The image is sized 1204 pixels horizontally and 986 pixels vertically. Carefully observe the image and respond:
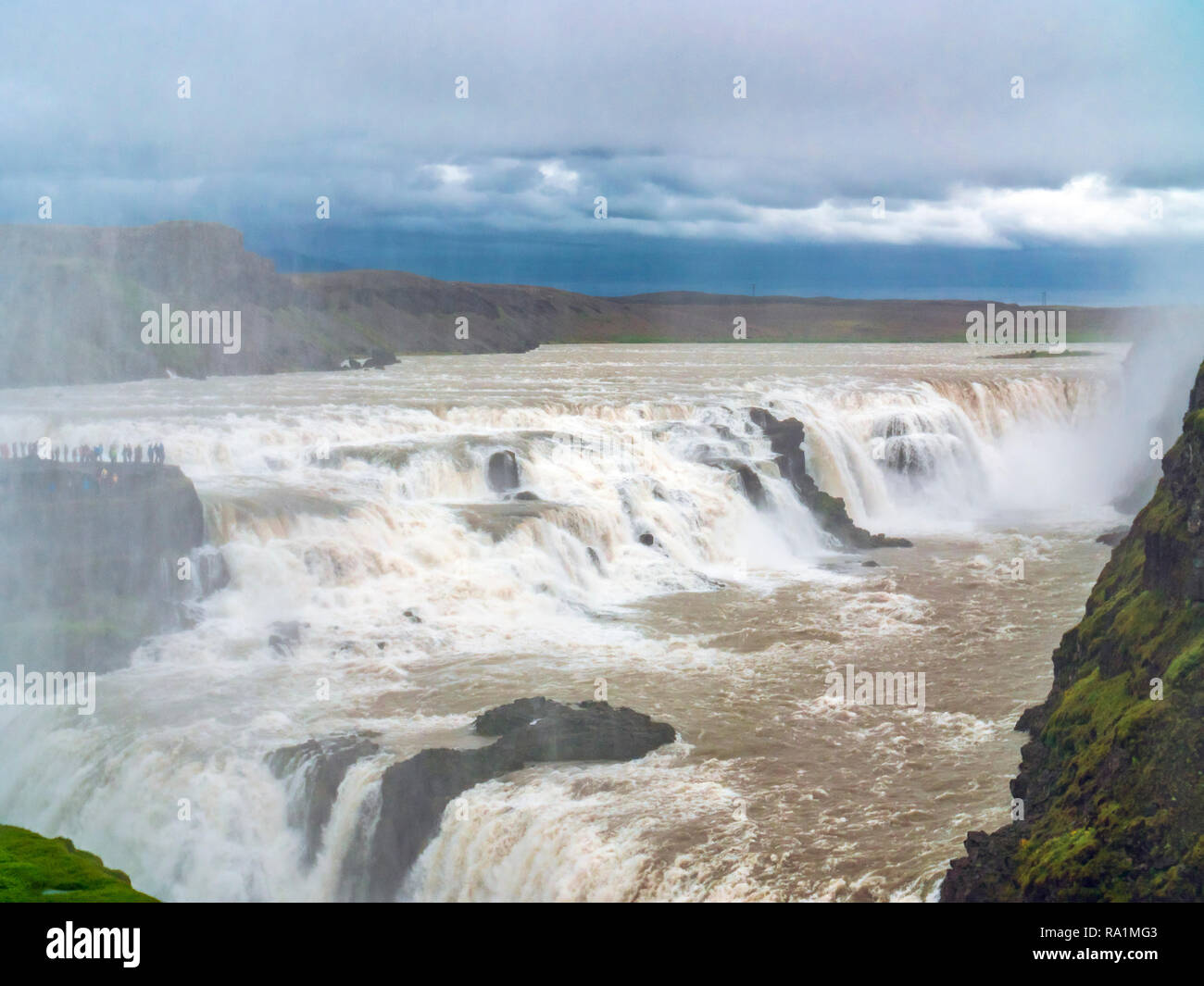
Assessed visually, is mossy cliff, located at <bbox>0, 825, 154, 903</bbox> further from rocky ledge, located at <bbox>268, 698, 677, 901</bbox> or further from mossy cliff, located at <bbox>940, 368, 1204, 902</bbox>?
mossy cliff, located at <bbox>940, 368, 1204, 902</bbox>

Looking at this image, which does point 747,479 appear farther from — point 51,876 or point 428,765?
point 51,876

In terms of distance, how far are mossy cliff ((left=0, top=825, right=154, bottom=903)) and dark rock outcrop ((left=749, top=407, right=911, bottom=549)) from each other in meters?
19.4

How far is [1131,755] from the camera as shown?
914cm

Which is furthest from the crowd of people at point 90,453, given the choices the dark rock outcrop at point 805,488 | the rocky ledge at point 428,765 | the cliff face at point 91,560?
the dark rock outcrop at point 805,488

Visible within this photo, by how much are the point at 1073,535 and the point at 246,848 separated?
21.0 metres

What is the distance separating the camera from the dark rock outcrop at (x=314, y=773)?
494 inches

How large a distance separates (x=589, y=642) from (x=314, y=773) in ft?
20.3

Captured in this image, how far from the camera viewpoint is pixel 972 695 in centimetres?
1554

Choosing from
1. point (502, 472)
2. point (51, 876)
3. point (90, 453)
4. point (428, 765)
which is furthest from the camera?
point (502, 472)

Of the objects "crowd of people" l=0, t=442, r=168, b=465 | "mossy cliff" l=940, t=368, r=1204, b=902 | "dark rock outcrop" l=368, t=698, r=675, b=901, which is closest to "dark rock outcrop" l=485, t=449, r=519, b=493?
"crowd of people" l=0, t=442, r=168, b=465

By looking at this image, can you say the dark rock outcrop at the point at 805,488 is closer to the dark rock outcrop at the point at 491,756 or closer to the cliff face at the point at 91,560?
the dark rock outcrop at the point at 491,756

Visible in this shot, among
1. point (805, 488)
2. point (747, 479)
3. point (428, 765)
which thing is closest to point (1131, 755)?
point (428, 765)

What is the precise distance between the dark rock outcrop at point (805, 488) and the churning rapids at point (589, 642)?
0.44 m
